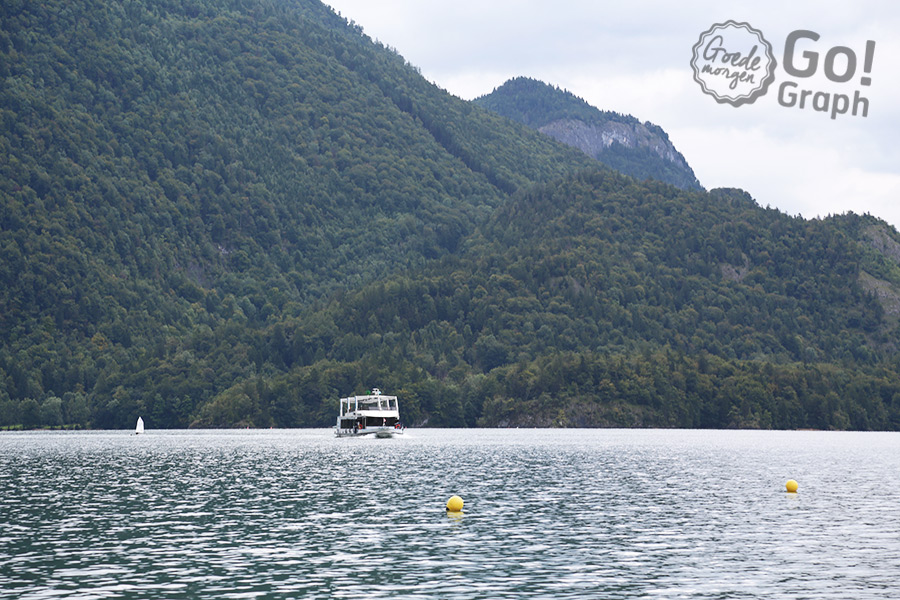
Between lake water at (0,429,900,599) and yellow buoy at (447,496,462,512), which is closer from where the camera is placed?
lake water at (0,429,900,599)

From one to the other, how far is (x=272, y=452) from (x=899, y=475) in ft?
303

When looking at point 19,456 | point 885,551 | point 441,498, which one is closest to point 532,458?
point 441,498

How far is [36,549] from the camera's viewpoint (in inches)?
2505

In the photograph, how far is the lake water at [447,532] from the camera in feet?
175

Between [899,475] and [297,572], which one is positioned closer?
[297,572]

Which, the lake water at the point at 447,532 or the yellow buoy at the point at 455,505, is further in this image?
the yellow buoy at the point at 455,505

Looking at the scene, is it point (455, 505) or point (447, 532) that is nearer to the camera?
point (447, 532)

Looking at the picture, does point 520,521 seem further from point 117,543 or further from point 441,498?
point 117,543

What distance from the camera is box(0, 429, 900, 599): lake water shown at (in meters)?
53.4

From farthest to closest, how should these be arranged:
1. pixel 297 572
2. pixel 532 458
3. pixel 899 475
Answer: pixel 532 458 < pixel 899 475 < pixel 297 572

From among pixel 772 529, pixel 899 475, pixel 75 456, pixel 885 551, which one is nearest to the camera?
pixel 885 551

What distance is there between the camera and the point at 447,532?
236 ft

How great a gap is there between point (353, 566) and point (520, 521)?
69.4ft

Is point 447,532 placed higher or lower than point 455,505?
lower
